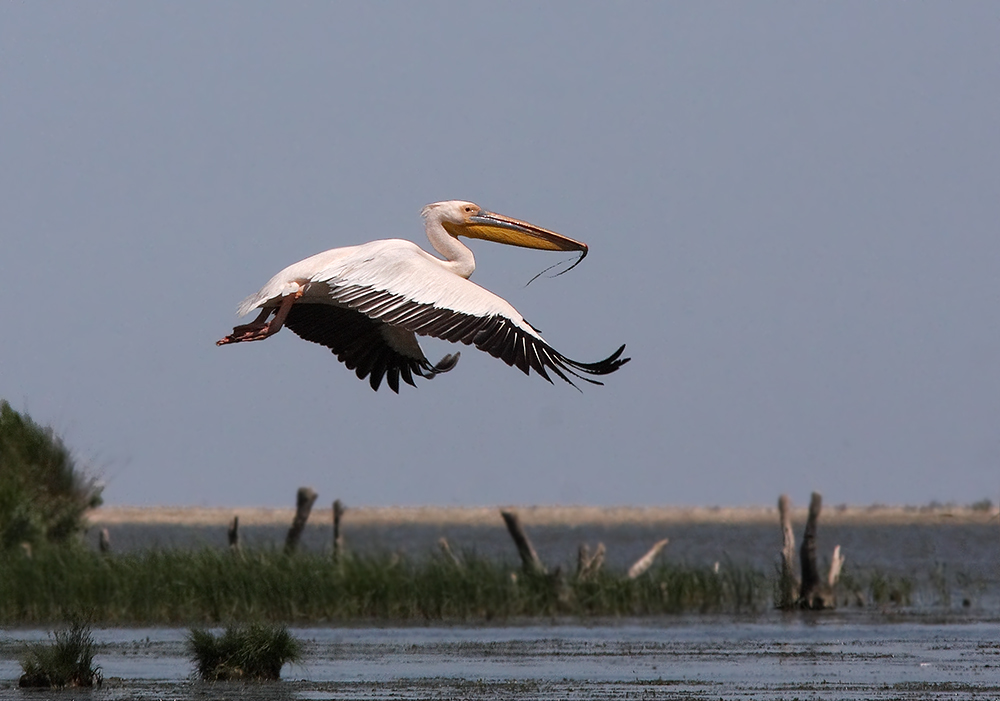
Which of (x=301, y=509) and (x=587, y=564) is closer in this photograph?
(x=587, y=564)

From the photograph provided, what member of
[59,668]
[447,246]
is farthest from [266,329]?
[59,668]

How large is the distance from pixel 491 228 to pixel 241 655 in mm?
5510

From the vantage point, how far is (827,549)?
168 ft

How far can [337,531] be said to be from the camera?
25.6 meters

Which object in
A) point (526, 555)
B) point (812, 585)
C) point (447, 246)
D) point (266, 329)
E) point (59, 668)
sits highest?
point (447, 246)

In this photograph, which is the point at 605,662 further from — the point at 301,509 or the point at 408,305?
the point at 301,509

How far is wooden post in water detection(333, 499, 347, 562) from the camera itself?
23.3m

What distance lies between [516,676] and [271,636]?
233 cm

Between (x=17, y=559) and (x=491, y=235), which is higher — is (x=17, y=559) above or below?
below

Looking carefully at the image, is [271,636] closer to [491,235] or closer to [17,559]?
[491,235]

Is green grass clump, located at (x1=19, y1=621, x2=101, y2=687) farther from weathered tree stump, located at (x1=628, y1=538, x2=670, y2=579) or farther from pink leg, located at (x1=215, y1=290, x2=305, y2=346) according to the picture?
weathered tree stump, located at (x1=628, y1=538, x2=670, y2=579)

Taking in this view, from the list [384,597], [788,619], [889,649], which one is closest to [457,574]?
[384,597]

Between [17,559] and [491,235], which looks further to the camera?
[17,559]

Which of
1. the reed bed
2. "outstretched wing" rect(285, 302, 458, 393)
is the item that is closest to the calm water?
the reed bed
